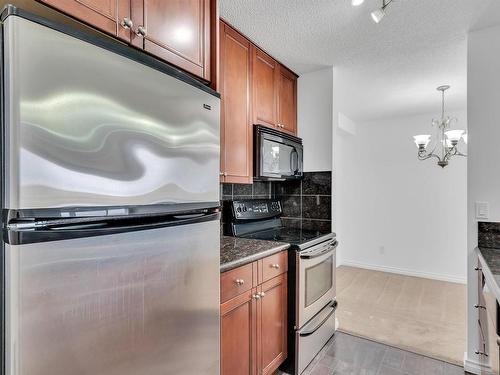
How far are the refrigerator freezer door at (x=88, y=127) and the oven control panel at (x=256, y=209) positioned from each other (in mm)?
1270

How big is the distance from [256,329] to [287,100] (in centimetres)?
201

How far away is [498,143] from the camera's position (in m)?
1.96

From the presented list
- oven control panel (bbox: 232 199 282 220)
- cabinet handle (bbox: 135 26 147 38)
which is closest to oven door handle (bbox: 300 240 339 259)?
oven control panel (bbox: 232 199 282 220)

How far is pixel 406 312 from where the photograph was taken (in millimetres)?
2955

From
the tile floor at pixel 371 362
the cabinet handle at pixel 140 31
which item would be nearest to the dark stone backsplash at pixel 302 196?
the tile floor at pixel 371 362

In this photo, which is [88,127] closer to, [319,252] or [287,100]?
[319,252]

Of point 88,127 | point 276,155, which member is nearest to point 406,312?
point 276,155

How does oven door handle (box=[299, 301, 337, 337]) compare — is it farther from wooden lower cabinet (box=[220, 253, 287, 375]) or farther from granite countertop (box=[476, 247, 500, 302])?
granite countertop (box=[476, 247, 500, 302])

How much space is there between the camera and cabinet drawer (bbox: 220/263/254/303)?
1428mm

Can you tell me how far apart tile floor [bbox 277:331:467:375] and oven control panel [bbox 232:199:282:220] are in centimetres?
122

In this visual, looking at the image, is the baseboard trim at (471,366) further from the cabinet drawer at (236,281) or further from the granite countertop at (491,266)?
the cabinet drawer at (236,281)

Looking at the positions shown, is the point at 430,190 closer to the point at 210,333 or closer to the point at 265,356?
the point at 265,356

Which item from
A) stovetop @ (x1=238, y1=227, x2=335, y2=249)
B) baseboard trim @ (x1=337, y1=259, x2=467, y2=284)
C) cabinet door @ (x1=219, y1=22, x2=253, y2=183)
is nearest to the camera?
cabinet door @ (x1=219, y1=22, x2=253, y2=183)

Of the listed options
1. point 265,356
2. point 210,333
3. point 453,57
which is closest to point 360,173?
point 453,57
